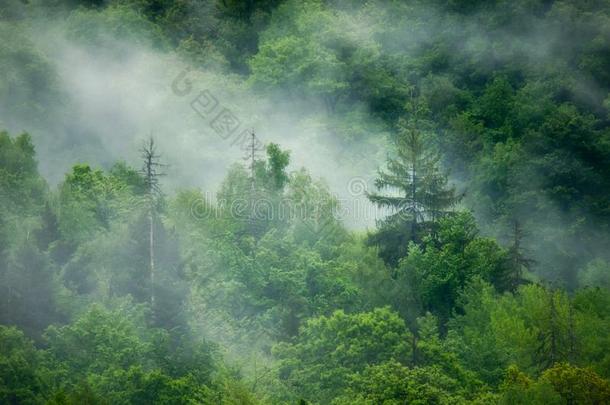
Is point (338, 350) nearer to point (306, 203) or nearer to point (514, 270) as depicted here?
point (514, 270)

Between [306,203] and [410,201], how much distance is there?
658 cm

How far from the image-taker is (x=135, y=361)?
6719 centimetres

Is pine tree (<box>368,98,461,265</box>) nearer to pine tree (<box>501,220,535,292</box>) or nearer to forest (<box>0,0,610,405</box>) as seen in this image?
forest (<box>0,0,610,405</box>)

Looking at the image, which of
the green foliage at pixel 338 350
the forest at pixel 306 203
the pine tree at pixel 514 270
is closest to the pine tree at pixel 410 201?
the forest at pixel 306 203

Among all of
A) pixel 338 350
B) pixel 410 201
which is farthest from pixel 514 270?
pixel 338 350

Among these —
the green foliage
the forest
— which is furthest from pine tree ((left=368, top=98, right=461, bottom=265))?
the green foliage

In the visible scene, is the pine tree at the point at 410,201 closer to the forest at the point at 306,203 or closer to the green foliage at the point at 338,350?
the forest at the point at 306,203

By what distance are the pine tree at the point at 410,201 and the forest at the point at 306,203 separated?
13 centimetres

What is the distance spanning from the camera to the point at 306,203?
8294 centimetres

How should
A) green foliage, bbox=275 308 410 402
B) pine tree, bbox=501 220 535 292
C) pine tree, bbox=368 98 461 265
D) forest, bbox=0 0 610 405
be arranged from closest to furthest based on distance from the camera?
green foliage, bbox=275 308 410 402
forest, bbox=0 0 610 405
pine tree, bbox=501 220 535 292
pine tree, bbox=368 98 461 265

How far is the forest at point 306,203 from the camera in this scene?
2601 inches

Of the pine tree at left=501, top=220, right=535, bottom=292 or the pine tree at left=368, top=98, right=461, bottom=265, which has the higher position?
the pine tree at left=368, top=98, right=461, bottom=265

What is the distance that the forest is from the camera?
66.1 meters

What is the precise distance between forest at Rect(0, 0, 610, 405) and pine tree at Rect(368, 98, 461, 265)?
0.44ft
